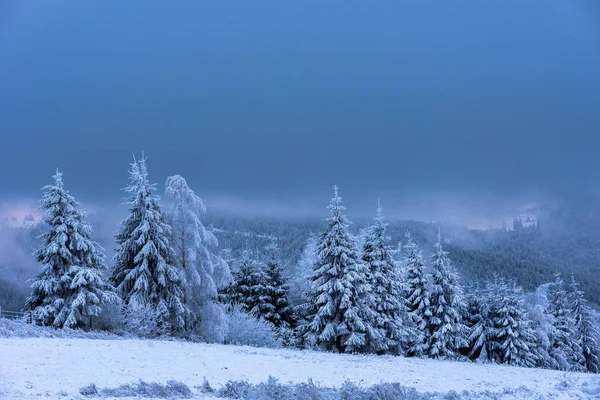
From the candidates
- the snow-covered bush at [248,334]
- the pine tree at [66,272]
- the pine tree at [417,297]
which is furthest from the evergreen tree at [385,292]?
the pine tree at [66,272]

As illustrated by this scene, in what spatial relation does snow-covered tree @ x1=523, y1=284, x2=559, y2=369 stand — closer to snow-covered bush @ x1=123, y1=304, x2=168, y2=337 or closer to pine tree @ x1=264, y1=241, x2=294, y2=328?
pine tree @ x1=264, y1=241, x2=294, y2=328

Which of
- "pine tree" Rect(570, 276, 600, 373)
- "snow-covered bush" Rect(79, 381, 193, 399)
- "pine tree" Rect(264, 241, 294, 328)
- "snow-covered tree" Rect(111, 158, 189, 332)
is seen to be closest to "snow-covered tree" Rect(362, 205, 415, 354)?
"pine tree" Rect(264, 241, 294, 328)

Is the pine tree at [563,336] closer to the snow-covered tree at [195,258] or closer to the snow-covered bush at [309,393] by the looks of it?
the snow-covered tree at [195,258]

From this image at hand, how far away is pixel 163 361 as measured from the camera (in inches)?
580

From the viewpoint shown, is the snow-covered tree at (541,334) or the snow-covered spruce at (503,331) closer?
the snow-covered spruce at (503,331)

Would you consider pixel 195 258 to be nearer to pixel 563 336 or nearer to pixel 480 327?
pixel 480 327

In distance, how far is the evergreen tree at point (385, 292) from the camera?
30047 mm

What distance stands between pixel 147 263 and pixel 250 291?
1516 centimetres

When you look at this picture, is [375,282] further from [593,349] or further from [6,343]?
[593,349]

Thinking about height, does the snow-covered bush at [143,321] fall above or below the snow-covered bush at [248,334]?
above

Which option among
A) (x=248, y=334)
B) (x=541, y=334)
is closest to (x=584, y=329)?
(x=541, y=334)

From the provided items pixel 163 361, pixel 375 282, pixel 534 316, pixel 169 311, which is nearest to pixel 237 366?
pixel 163 361

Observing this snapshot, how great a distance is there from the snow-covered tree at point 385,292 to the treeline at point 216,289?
9 centimetres

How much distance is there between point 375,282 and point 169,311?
47.6 ft
